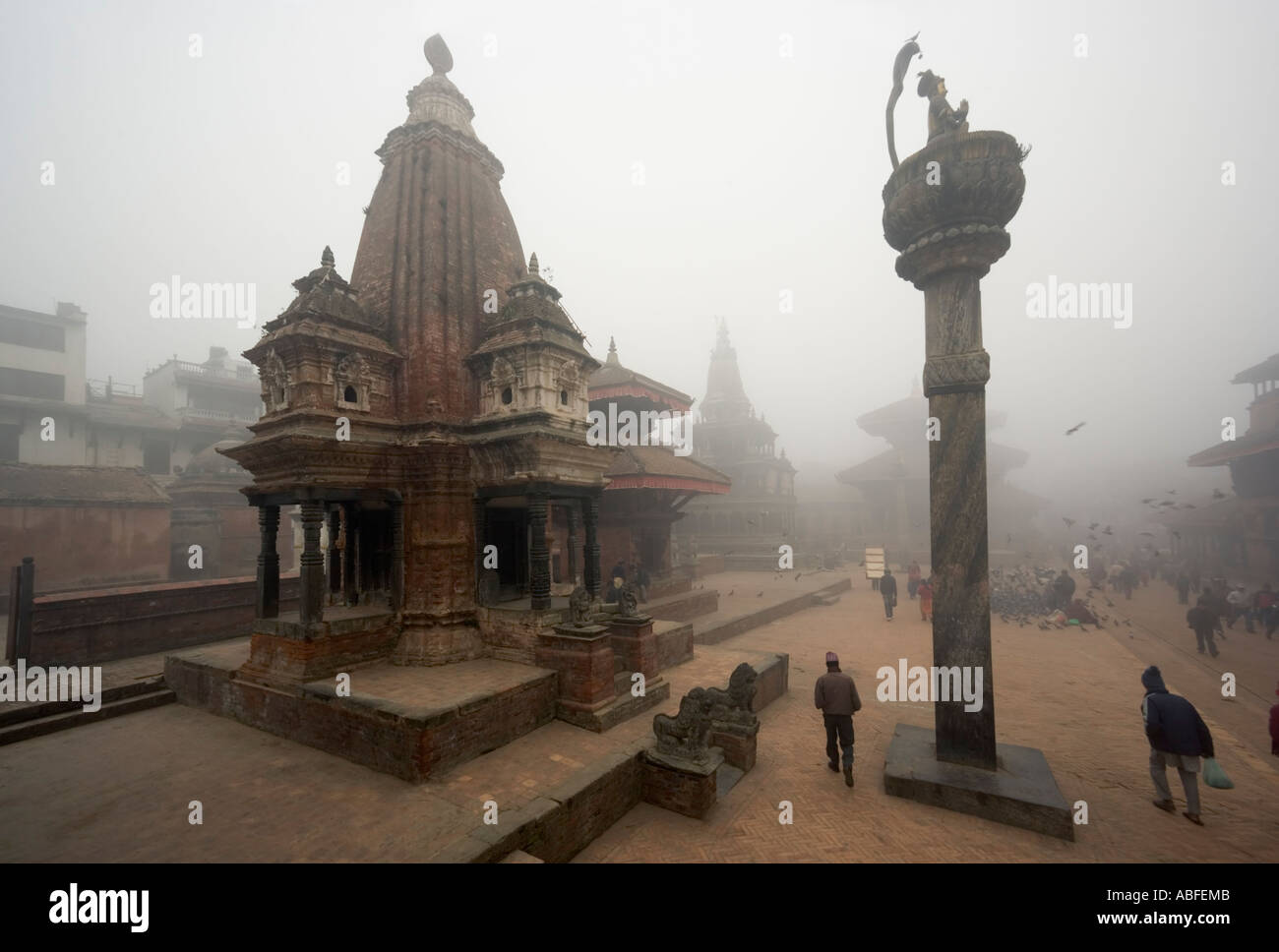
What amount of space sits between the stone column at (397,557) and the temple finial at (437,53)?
9.69 metres

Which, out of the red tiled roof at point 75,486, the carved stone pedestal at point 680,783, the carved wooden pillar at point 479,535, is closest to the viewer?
the carved stone pedestal at point 680,783

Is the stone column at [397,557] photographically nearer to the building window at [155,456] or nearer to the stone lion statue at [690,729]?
the stone lion statue at [690,729]

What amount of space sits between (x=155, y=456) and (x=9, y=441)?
5.55 meters

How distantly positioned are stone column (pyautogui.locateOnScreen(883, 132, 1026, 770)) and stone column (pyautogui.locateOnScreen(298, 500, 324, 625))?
922 cm

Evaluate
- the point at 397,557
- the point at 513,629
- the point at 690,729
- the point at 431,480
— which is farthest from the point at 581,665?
the point at 431,480

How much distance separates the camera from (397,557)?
394 inches

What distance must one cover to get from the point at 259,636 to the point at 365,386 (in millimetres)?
4658

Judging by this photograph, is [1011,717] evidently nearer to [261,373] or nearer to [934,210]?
[934,210]

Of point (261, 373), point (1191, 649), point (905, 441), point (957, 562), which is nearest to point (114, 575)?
point (261, 373)

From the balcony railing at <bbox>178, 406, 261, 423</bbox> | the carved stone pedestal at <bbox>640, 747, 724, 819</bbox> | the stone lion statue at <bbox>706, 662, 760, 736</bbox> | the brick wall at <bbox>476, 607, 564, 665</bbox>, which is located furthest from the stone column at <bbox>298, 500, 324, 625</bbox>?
the balcony railing at <bbox>178, 406, 261, 423</bbox>

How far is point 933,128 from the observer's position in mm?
7125

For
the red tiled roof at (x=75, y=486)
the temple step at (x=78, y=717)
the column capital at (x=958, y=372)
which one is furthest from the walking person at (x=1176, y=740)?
the red tiled roof at (x=75, y=486)

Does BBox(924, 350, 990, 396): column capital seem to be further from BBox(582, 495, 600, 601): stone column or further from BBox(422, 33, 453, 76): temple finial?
BBox(422, 33, 453, 76): temple finial

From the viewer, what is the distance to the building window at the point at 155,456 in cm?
3083
